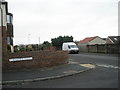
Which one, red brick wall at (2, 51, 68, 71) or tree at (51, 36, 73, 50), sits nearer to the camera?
red brick wall at (2, 51, 68, 71)

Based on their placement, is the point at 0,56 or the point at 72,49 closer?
the point at 0,56

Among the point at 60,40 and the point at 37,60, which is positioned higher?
the point at 60,40

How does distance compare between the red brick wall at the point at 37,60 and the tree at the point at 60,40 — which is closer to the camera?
the red brick wall at the point at 37,60

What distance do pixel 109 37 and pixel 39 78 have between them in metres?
63.7

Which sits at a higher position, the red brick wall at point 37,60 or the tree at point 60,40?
the tree at point 60,40

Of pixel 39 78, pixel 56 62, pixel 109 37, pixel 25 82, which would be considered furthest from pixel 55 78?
pixel 109 37

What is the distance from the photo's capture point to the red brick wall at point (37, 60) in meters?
14.7

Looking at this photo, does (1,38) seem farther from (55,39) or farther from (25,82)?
(55,39)

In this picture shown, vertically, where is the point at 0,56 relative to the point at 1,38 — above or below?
below

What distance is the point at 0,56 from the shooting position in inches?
575

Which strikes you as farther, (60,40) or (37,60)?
(60,40)

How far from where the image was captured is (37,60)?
15688 millimetres

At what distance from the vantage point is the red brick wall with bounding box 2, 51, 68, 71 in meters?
14.7

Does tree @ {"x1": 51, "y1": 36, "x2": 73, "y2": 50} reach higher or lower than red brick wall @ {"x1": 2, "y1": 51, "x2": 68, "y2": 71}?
higher
